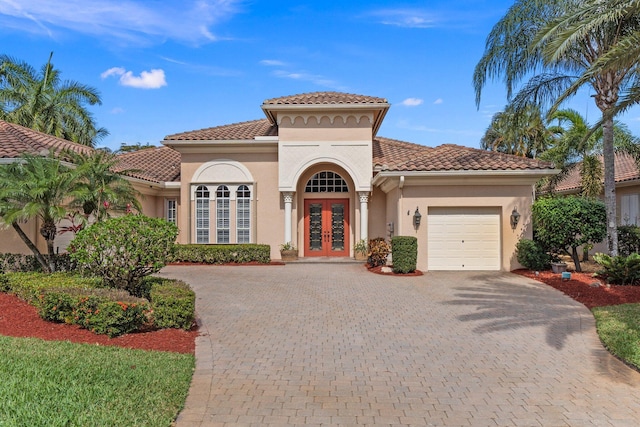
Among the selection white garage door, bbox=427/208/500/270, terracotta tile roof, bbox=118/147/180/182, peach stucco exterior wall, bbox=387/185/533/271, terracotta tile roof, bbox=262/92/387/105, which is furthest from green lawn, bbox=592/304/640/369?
terracotta tile roof, bbox=118/147/180/182

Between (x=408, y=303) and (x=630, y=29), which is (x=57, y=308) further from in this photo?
(x=630, y=29)

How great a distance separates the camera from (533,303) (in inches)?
403

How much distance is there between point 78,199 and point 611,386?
436 inches

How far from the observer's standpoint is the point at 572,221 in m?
13.0

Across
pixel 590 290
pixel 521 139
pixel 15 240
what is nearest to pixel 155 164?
pixel 15 240

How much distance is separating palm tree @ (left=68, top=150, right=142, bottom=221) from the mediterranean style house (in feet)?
19.1

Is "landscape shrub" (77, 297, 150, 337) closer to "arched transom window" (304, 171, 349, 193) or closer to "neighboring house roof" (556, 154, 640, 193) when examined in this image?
"arched transom window" (304, 171, 349, 193)

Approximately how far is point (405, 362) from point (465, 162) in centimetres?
1075

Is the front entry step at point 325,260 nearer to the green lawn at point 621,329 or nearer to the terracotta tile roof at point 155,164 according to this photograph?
the terracotta tile roof at point 155,164

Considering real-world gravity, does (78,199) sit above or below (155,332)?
above

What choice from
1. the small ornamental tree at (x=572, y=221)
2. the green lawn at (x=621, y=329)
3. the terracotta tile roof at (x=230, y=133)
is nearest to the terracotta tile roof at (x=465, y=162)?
the small ornamental tree at (x=572, y=221)

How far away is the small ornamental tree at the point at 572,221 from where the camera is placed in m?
12.9

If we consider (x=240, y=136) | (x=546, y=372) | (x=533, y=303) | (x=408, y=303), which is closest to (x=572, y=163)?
(x=533, y=303)

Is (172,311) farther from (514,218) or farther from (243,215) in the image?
(514,218)
